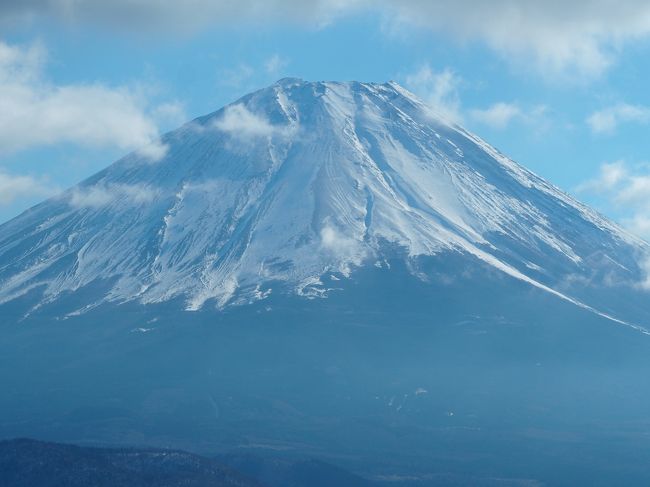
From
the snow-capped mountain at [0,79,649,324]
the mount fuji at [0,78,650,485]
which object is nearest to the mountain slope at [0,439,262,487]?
the mount fuji at [0,78,650,485]

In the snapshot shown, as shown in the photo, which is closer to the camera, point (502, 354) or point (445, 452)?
point (445, 452)

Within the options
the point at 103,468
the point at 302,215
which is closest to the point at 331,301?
the point at 302,215

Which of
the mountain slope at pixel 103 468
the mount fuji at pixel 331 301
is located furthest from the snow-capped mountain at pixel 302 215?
the mountain slope at pixel 103 468

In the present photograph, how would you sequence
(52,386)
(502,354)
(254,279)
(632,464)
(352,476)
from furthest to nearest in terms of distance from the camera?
1. (254,279)
2. (502,354)
3. (52,386)
4. (632,464)
5. (352,476)

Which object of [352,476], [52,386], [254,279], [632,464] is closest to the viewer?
[352,476]

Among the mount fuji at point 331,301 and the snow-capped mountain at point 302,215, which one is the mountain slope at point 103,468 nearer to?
the mount fuji at point 331,301

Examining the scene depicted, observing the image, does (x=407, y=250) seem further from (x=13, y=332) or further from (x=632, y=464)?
(x=632, y=464)

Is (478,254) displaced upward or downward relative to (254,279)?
upward

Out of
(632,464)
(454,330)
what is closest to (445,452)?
(632,464)
